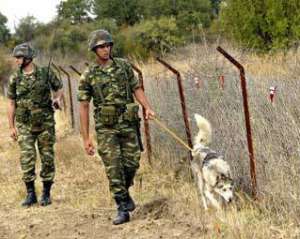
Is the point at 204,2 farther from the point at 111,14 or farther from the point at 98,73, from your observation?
the point at 98,73

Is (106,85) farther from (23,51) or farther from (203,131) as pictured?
(23,51)

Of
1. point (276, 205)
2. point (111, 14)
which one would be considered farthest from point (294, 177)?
point (111, 14)

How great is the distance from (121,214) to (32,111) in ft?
6.22

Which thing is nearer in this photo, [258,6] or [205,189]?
[205,189]

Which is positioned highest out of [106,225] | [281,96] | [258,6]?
[258,6]

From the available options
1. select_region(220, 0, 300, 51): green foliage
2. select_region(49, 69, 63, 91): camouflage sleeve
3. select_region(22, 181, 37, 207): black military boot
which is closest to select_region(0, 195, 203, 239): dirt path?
select_region(22, 181, 37, 207): black military boot

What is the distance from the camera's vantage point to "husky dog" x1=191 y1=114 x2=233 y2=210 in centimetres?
638

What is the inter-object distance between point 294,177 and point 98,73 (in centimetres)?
228

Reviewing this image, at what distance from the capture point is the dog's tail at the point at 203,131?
6793 millimetres

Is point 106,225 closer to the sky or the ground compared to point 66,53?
closer to the ground

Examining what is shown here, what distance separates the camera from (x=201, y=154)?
22.6ft

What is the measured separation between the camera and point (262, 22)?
64.4 feet

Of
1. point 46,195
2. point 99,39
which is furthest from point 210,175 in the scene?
point 46,195

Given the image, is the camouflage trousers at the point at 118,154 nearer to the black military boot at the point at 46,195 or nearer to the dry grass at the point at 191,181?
Answer: the dry grass at the point at 191,181
